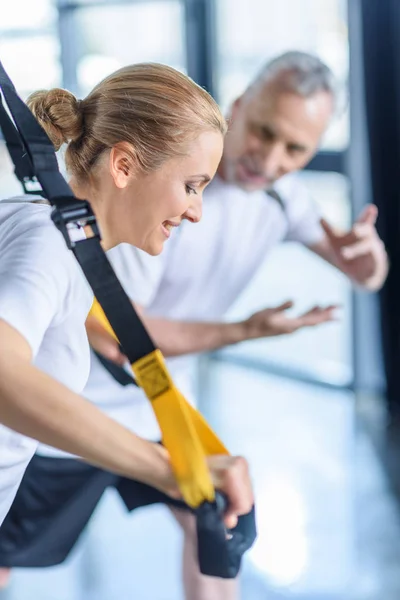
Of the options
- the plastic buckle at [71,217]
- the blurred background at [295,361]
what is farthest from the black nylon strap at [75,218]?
the blurred background at [295,361]

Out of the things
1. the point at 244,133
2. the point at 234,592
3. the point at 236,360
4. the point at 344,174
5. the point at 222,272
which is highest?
the point at 244,133

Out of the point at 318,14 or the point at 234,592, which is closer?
the point at 234,592

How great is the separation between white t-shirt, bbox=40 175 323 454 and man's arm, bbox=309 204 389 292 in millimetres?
118

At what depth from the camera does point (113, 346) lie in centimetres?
90

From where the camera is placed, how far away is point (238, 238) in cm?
150

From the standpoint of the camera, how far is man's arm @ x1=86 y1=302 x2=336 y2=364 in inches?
46.4

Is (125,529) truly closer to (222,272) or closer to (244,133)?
(222,272)

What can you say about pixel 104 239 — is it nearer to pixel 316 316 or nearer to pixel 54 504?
pixel 316 316

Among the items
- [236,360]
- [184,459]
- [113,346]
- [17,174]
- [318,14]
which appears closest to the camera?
[184,459]

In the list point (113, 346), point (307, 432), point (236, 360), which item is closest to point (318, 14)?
point (236, 360)

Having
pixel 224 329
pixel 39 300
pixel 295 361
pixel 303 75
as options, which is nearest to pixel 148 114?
pixel 39 300

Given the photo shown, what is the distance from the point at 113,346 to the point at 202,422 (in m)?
0.30

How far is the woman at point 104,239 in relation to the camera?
57 centimetres

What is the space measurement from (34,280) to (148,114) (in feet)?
0.46
